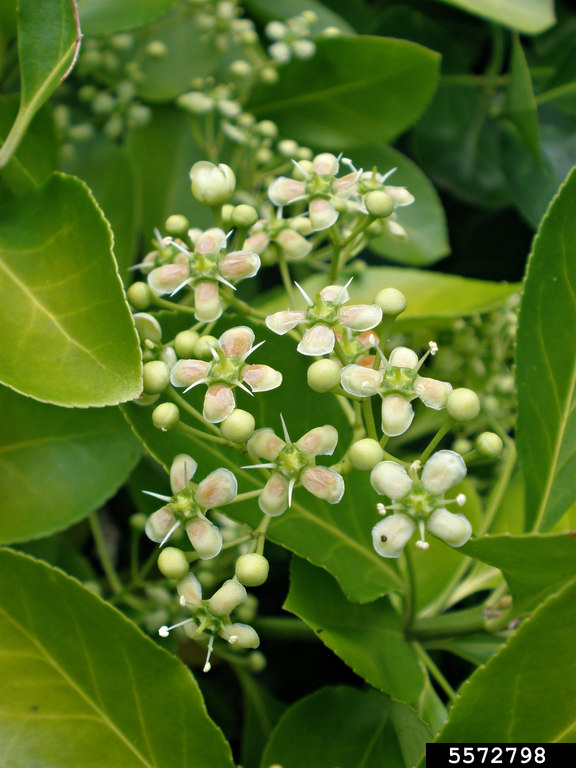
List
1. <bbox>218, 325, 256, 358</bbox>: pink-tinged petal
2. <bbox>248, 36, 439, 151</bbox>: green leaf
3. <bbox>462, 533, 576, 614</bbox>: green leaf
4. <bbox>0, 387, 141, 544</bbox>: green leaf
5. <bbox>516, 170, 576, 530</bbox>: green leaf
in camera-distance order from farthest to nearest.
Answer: <bbox>248, 36, 439, 151</bbox>: green leaf → <bbox>0, 387, 141, 544</bbox>: green leaf → <bbox>516, 170, 576, 530</bbox>: green leaf → <bbox>218, 325, 256, 358</bbox>: pink-tinged petal → <bbox>462, 533, 576, 614</bbox>: green leaf

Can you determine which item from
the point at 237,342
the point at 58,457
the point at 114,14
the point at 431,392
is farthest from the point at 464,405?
the point at 114,14

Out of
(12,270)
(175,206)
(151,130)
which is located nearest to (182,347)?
(12,270)

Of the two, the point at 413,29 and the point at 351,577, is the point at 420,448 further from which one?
the point at 413,29

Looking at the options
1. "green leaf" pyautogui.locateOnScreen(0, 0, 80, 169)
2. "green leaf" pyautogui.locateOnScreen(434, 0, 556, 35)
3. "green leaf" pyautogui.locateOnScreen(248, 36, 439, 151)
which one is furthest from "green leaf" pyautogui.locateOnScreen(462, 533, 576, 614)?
"green leaf" pyautogui.locateOnScreen(434, 0, 556, 35)

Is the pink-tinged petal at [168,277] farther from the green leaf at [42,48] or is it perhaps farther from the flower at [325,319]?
the green leaf at [42,48]

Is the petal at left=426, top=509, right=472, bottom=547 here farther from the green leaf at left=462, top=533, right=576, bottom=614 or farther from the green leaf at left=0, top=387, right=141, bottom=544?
the green leaf at left=0, top=387, right=141, bottom=544
